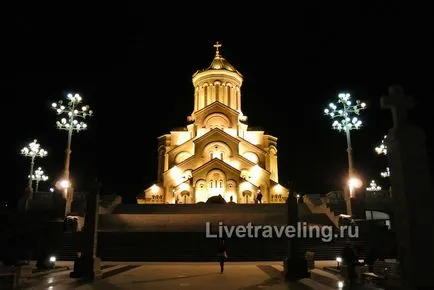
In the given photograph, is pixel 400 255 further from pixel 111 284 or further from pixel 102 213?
pixel 102 213

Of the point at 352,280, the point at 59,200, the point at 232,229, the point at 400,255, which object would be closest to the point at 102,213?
the point at 59,200

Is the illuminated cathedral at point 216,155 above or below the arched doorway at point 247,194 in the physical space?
above

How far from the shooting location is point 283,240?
20.8m

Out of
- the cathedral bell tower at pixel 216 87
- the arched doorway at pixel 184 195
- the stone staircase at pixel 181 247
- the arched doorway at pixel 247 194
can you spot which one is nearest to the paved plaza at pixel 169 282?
the stone staircase at pixel 181 247

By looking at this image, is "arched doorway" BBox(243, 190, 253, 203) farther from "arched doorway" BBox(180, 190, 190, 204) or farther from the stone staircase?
the stone staircase

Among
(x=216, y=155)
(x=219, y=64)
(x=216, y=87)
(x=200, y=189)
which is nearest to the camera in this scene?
(x=200, y=189)

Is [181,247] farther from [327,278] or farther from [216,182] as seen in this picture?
[216,182]

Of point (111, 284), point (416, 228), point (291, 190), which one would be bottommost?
point (111, 284)

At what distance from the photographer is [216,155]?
144 ft

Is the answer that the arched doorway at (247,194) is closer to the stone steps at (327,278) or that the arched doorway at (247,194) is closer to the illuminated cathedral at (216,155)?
the illuminated cathedral at (216,155)

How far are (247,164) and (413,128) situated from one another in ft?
123

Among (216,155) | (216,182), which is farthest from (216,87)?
(216,182)

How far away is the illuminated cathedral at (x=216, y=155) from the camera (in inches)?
1537

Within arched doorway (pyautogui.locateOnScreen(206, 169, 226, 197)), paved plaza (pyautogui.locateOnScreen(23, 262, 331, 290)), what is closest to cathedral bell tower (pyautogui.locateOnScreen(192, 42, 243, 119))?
arched doorway (pyautogui.locateOnScreen(206, 169, 226, 197))
